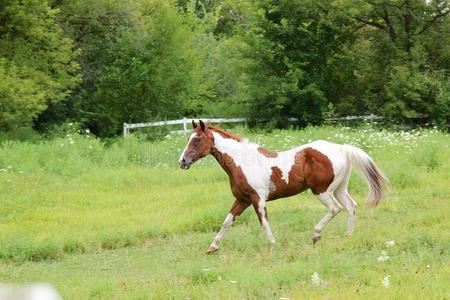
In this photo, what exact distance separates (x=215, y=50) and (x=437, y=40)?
1363 cm

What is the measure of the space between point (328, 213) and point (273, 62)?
20.2 m

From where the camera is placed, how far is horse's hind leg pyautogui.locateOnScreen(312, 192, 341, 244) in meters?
9.19

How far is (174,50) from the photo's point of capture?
29.4 meters

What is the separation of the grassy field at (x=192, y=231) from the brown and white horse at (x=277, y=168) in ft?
1.92

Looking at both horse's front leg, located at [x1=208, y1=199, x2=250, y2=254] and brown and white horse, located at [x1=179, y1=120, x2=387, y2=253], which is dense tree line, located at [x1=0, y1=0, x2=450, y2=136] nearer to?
brown and white horse, located at [x1=179, y1=120, x2=387, y2=253]

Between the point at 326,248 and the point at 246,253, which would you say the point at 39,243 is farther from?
the point at 326,248

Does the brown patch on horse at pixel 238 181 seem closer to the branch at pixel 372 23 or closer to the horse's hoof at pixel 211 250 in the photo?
the horse's hoof at pixel 211 250

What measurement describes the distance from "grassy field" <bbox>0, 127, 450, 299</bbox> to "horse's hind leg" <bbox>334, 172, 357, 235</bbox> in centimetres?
30

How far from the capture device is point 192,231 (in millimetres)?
11273

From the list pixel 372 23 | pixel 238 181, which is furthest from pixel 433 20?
pixel 238 181

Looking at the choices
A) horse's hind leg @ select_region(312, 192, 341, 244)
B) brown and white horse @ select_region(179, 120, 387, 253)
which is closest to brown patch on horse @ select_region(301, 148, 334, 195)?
brown and white horse @ select_region(179, 120, 387, 253)

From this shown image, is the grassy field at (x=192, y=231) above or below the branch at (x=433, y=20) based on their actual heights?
below

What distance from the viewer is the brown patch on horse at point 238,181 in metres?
9.35

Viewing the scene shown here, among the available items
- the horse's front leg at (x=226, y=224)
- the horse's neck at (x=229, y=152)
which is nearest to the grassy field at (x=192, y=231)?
the horse's front leg at (x=226, y=224)
